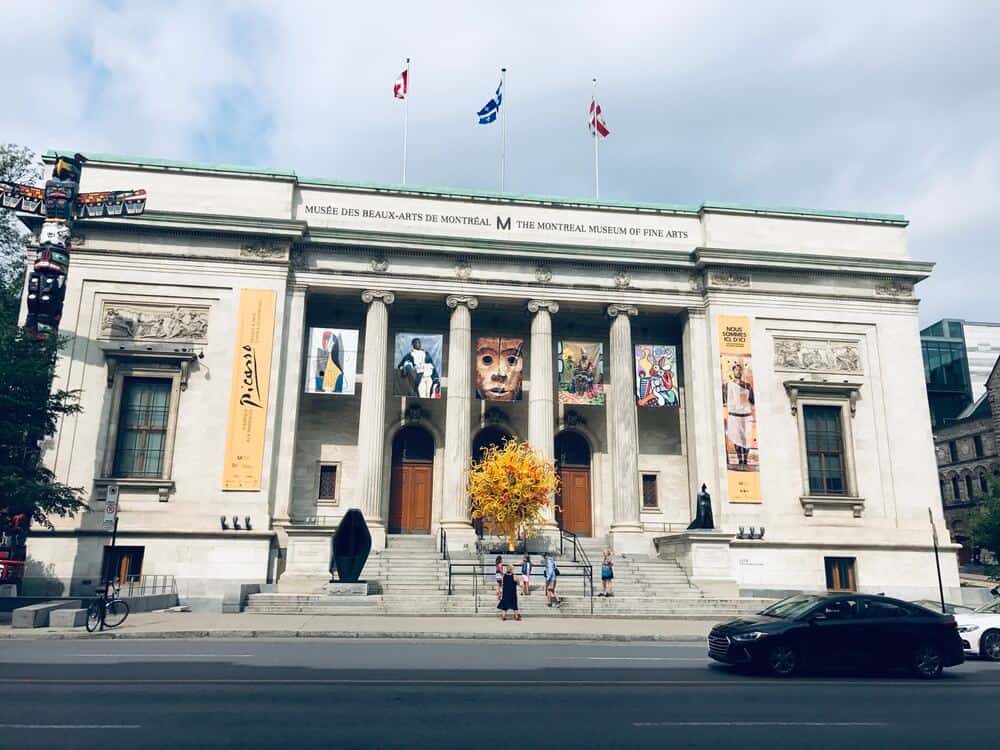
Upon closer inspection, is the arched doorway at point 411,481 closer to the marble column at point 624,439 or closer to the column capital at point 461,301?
the column capital at point 461,301

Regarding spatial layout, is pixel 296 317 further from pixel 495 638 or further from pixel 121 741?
pixel 121 741

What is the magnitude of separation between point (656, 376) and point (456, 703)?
24492 millimetres

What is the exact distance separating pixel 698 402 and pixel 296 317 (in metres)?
17.1

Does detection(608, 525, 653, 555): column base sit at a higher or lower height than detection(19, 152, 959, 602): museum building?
lower

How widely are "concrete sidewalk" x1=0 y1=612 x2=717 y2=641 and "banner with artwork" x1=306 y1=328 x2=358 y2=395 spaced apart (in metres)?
10.7

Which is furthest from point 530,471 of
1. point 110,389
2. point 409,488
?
point 110,389

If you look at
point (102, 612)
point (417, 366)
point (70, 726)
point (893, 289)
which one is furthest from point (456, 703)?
point (893, 289)

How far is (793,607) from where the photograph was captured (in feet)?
42.7

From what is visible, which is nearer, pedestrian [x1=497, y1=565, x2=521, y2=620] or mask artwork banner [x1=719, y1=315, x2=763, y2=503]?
pedestrian [x1=497, y1=565, x2=521, y2=620]

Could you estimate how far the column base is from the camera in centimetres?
2950

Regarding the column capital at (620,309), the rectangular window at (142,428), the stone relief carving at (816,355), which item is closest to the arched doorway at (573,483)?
the column capital at (620,309)

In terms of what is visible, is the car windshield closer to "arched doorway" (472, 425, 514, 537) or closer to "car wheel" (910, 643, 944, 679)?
"car wheel" (910, 643, 944, 679)

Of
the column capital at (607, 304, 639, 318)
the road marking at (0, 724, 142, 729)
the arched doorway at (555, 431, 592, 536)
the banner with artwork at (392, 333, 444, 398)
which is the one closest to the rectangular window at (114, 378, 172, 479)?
the banner with artwork at (392, 333, 444, 398)

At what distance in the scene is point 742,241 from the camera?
110ft
